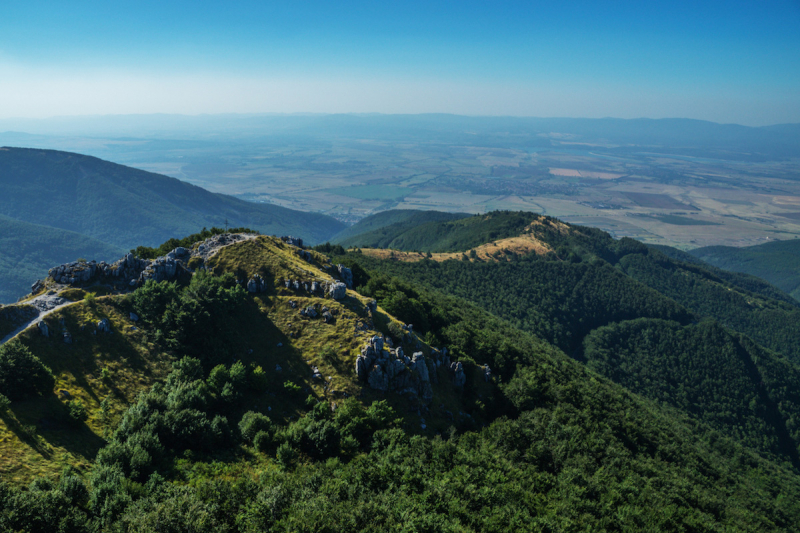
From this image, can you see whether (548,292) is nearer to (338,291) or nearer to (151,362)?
(338,291)

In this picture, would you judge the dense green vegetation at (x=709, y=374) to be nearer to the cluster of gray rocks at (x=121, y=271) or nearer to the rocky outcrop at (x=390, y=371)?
the rocky outcrop at (x=390, y=371)

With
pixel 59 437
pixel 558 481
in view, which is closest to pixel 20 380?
pixel 59 437

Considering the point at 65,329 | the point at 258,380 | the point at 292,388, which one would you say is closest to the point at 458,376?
the point at 292,388

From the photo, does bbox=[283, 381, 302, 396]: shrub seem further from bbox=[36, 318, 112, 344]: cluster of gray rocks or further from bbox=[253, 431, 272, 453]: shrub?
bbox=[36, 318, 112, 344]: cluster of gray rocks

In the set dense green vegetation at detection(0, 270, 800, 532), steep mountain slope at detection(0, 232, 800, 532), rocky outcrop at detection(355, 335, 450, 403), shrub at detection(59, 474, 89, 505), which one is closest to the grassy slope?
steep mountain slope at detection(0, 232, 800, 532)

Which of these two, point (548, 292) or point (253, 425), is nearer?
point (253, 425)
